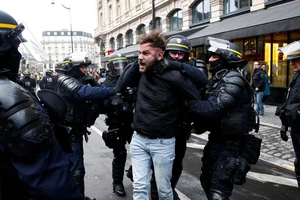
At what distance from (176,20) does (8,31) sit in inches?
755

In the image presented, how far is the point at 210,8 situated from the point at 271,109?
7.73 meters

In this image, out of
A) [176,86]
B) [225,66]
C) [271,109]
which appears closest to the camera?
[176,86]

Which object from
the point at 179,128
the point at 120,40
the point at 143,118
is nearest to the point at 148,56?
the point at 143,118

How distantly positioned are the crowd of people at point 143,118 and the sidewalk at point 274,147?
164 centimetres

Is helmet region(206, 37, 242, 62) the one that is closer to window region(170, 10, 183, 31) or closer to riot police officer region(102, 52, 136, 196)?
riot police officer region(102, 52, 136, 196)

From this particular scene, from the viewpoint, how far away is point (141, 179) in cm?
259

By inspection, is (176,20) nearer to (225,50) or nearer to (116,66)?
(116,66)

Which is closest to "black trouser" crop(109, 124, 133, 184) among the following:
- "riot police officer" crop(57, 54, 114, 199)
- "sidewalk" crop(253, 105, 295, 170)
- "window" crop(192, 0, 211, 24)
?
"riot police officer" crop(57, 54, 114, 199)

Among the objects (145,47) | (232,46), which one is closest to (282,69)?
(232,46)

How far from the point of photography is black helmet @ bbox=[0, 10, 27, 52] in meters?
1.37

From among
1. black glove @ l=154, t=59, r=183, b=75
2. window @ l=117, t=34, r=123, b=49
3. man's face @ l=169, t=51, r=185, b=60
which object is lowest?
black glove @ l=154, t=59, r=183, b=75

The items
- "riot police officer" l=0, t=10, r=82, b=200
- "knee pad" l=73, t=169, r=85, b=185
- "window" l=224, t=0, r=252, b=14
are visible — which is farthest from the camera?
"window" l=224, t=0, r=252, b=14

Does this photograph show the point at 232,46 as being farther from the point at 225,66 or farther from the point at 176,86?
the point at 176,86

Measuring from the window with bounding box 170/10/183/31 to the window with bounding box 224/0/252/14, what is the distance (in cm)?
481
